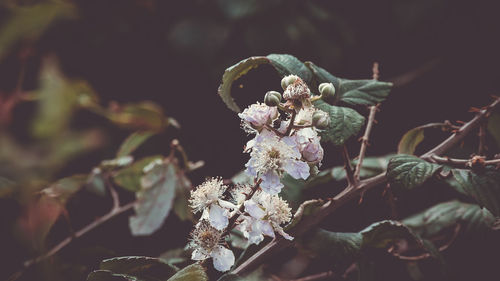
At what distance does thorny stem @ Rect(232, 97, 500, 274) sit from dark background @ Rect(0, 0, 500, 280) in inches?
20.9

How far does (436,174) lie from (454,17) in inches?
38.7

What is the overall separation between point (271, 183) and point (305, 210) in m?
Result: 0.13

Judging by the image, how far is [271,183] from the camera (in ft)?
2.09

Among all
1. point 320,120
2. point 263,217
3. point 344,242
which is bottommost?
point 344,242

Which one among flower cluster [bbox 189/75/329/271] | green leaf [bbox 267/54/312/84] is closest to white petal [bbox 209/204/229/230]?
flower cluster [bbox 189/75/329/271]

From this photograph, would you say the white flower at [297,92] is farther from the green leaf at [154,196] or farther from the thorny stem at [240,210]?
the green leaf at [154,196]

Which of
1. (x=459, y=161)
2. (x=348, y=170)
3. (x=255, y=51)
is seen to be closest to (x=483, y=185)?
(x=459, y=161)

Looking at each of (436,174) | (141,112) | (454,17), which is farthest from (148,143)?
(454,17)

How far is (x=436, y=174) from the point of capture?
28.6 inches

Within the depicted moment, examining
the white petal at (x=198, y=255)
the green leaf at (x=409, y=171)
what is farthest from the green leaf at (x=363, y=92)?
the white petal at (x=198, y=255)

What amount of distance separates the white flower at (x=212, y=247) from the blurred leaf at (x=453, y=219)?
44 centimetres

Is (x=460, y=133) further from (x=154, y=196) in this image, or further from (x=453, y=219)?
(x=154, y=196)

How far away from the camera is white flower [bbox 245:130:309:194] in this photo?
0.64 metres

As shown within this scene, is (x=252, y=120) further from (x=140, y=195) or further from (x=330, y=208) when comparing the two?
(x=140, y=195)
